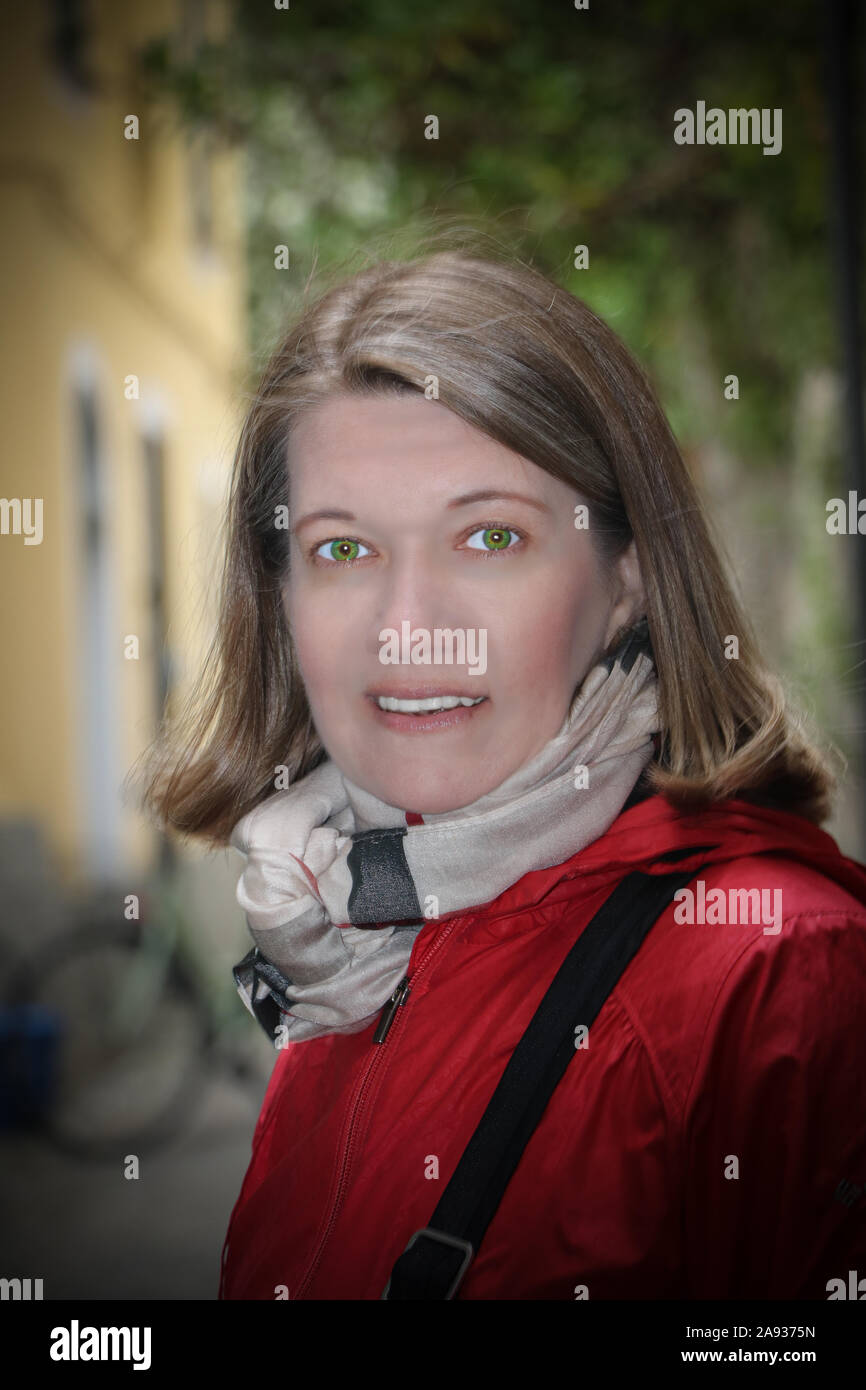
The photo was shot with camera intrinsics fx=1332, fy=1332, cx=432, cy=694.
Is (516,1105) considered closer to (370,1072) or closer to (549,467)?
(370,1072)

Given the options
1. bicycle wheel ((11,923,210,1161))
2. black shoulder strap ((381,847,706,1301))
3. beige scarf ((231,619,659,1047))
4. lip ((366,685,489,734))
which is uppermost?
lip ((366,685,489,734))

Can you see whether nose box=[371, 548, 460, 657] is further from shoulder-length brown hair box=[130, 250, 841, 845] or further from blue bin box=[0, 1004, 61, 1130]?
blue bin box=[0, 1004, 61, 1130]

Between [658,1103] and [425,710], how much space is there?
37cm

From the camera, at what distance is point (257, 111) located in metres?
3.79

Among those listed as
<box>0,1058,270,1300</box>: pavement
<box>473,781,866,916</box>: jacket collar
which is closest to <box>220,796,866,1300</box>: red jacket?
<box>473,781,866,916</box>: jacket collar

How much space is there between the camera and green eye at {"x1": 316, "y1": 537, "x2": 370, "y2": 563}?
3.79ft

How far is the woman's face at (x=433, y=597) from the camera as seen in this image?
A: 3.62 feet

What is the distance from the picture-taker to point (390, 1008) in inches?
46.3

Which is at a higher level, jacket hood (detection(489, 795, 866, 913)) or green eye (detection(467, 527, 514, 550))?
green eye (detection(467, 527, 514, 550))

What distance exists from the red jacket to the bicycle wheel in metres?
2.85

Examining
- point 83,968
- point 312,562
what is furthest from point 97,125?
point 312,562

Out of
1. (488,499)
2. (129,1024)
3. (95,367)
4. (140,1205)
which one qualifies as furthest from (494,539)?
(95,367)

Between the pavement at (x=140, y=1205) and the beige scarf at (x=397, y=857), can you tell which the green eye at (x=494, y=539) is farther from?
the pavement at (x=140, y=1205)

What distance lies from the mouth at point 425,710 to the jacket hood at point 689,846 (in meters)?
0.15
